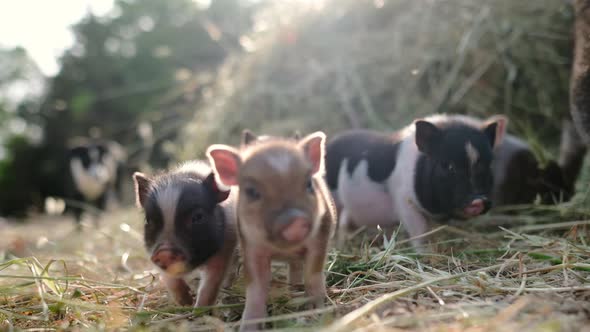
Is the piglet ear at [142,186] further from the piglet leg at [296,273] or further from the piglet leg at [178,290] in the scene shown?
the piglet leg at [296,273]

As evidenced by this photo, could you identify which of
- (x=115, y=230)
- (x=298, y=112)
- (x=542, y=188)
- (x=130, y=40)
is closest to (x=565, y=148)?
(x=542, y=188)

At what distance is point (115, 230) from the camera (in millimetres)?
6480

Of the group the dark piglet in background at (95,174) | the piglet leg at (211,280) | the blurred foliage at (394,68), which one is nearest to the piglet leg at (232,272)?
the piglet leg at (211,280)

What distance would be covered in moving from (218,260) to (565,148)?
3.56m

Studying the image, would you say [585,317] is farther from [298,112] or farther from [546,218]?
[298,112]

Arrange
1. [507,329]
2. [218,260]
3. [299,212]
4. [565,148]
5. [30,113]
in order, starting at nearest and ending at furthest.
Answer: [507,329]
[299,212]
[218,260]
[565,148]
[30,113]

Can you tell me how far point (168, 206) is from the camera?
283 cm

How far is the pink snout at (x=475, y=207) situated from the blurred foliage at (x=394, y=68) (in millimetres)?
1311

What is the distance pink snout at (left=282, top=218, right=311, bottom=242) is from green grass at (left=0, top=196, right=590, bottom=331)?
0.33 m

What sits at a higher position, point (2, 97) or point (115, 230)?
point (2, 97)

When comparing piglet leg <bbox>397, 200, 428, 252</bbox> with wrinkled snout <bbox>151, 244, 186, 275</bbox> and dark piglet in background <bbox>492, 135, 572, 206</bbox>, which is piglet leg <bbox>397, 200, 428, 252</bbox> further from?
wrinkled snout <bbox>151, 244, 186, 275</bbox>

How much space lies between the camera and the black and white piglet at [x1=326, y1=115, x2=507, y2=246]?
3.48 m

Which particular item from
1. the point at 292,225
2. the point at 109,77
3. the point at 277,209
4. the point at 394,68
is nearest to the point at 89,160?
the point at 394,68

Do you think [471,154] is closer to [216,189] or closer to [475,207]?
[475,207]
